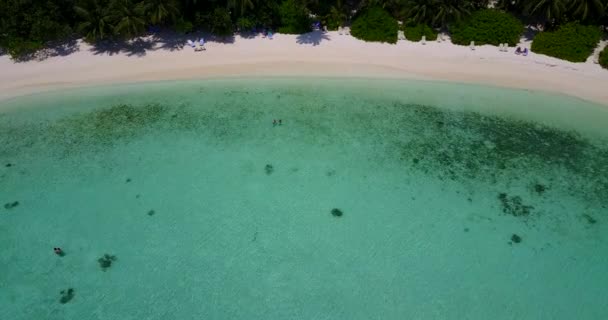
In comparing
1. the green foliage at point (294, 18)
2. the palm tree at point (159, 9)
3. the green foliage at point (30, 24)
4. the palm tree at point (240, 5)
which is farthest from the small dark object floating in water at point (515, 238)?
the green foliage at point (30, 24)

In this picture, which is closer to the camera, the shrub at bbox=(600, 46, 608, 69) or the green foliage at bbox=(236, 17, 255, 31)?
the shrub at bbox=(600, 46, 608, 69)

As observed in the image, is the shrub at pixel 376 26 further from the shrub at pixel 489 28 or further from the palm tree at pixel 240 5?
the palm tree at pixel 240 5

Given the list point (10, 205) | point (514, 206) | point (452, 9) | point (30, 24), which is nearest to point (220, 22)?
point (30, 24)

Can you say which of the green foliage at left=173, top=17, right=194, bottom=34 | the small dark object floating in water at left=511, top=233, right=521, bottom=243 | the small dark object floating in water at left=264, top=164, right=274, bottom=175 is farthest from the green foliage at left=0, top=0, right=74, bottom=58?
the small dark object floating in water at left=511, top=233, right=521, bottom=243

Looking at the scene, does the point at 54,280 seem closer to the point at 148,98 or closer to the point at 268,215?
the point at 268,215

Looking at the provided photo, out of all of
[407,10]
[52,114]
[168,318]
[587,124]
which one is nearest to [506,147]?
[587,124]

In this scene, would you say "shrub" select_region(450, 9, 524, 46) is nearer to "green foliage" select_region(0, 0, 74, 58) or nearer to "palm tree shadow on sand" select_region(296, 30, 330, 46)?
"palm tree shadow on sand" select_region(296, 30, 330, 46)
